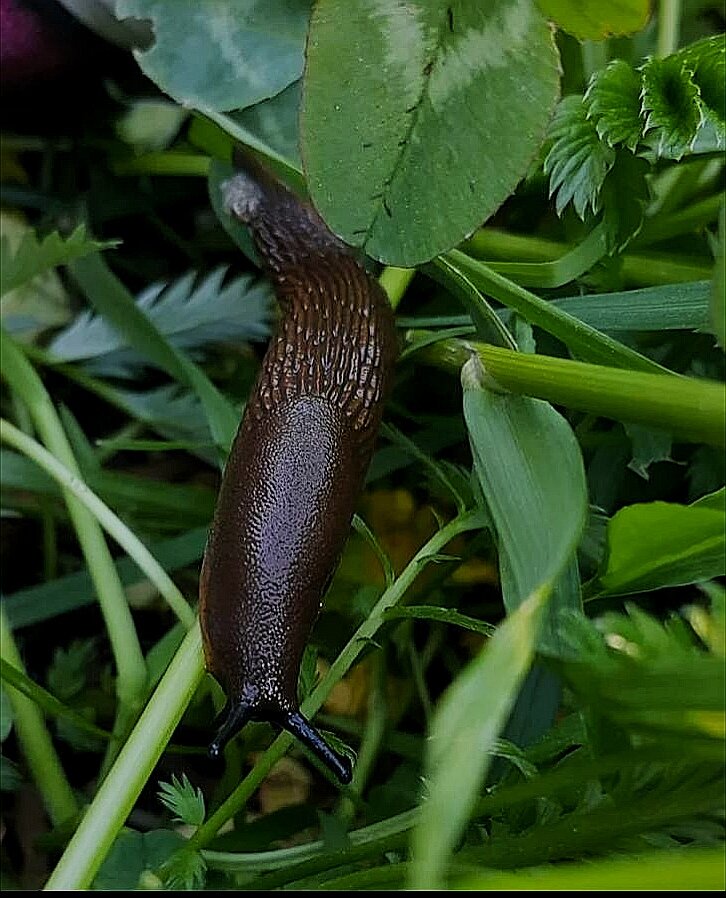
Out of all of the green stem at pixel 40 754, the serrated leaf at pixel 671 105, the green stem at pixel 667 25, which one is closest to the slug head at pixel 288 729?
the green stem at pixel 40 754

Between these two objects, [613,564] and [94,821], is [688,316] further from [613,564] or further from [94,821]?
[94,821]

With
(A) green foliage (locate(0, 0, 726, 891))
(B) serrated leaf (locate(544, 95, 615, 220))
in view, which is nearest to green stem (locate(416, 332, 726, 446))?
(A) green foliage (locate(0, 0, 726, 891))

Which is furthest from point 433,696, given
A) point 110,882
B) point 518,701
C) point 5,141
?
point 5,141

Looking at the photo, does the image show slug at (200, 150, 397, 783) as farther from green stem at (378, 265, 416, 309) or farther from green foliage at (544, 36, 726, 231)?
green foliage at (544, 36, 726, 231)

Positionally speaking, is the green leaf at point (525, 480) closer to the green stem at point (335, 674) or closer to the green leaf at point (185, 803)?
the green stem at point (335, 674)

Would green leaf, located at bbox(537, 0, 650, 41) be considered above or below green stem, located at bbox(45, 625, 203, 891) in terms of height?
above

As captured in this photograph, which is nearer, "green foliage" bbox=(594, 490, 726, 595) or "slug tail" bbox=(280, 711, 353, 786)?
"green foliage" bbox=(594, 490, 726, 595)
